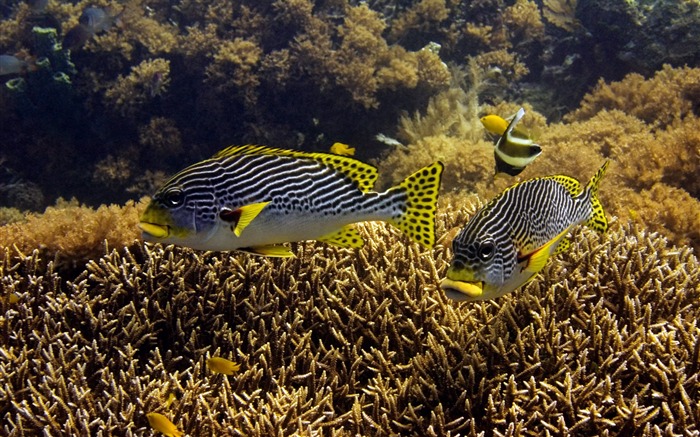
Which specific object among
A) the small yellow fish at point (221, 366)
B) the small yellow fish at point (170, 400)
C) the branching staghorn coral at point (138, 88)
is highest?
the small yellow fish at point (221, 366)

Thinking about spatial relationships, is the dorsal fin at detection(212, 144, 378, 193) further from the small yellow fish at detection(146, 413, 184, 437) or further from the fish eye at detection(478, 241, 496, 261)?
the small yellow fish at detection(146, 413, 184, 437)

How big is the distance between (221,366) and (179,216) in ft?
3.40

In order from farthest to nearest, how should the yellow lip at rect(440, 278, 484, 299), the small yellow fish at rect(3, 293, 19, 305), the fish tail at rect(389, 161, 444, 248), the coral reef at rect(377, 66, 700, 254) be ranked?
1. the coral reef at rect(377, 66, 700, 254)
2. the small yellow fish at rect(3, 293, 19, 305)
3. the fish tail at rect(389, 161, 444, 248)
4. the yellow lip at rect(440, 278, 484, 299)

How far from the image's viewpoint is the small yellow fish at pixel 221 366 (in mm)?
3000

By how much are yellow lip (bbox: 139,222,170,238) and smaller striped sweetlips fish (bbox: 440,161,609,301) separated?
1.51m

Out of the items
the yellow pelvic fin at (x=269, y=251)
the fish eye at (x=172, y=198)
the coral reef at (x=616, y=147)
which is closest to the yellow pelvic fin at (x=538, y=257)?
the yellow pelvic fin at (x=269, y=251)

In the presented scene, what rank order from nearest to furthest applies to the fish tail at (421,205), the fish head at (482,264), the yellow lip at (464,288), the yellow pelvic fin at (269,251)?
the yellow lip at (464,288) → the fish head at (482,264) → the yellow pelvic fin at (269,251) → the fish tail at (421,205)

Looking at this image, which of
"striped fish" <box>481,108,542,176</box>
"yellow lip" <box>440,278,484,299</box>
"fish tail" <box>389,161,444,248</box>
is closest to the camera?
"yellow lip" <box>440,278,484,299</box>

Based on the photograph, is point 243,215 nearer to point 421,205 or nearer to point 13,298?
point 421,205

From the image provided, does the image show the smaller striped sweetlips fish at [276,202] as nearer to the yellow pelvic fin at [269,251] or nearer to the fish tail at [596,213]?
the yellow pelvic fin at [269,251]

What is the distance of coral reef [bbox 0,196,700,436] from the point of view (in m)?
2.76

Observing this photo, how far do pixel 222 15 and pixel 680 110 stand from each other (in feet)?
30.1

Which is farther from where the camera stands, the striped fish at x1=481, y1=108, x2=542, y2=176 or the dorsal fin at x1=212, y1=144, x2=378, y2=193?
the striped fish at x1=481, y1=108, x2=542, y2=176

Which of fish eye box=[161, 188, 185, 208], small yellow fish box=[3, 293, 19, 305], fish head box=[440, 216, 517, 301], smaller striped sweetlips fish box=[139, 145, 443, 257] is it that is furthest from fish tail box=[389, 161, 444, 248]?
small yellow fish box=[3, 293, 19, 305]
